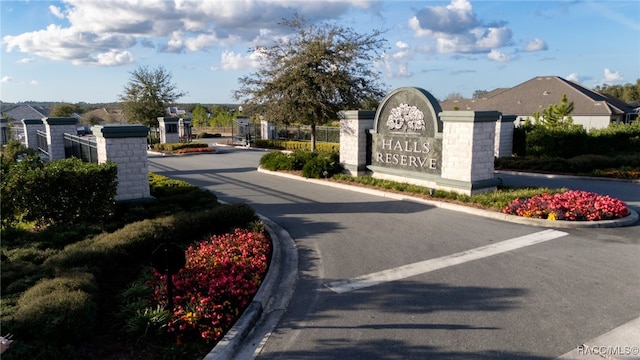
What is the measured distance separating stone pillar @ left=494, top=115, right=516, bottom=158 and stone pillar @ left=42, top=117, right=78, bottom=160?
59.3 ft

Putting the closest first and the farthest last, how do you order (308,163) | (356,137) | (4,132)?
(356,137), (308,163), (4,132)

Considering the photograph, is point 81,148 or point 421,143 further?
point 81,148

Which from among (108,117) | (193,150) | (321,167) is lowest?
(193,150)

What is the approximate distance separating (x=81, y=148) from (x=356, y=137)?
338 inches

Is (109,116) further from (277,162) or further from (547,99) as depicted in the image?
(277,162)

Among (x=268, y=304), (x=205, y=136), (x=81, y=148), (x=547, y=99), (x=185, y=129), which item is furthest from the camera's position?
(x=205, y=136)

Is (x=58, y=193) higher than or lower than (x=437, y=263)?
higher

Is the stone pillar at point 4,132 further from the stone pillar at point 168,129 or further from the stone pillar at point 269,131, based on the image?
the stone pillar at point 269,131

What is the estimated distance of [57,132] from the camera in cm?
1681

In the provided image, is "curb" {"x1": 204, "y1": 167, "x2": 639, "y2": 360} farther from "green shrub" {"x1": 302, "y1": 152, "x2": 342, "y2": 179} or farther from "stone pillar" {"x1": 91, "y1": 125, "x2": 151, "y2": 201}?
"green shrub" {"x1": 302, "y1": 152, "x2": 342, "y2": 179}

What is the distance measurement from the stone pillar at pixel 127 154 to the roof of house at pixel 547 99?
42825 mm

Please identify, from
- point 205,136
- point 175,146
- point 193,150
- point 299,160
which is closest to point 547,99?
point 205,136

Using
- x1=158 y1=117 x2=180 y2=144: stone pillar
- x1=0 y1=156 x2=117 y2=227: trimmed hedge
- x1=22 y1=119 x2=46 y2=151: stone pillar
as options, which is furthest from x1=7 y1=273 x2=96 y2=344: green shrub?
x1=158 y1=117 x2=180 y2=144: stone pillar

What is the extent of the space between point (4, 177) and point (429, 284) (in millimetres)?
7709
